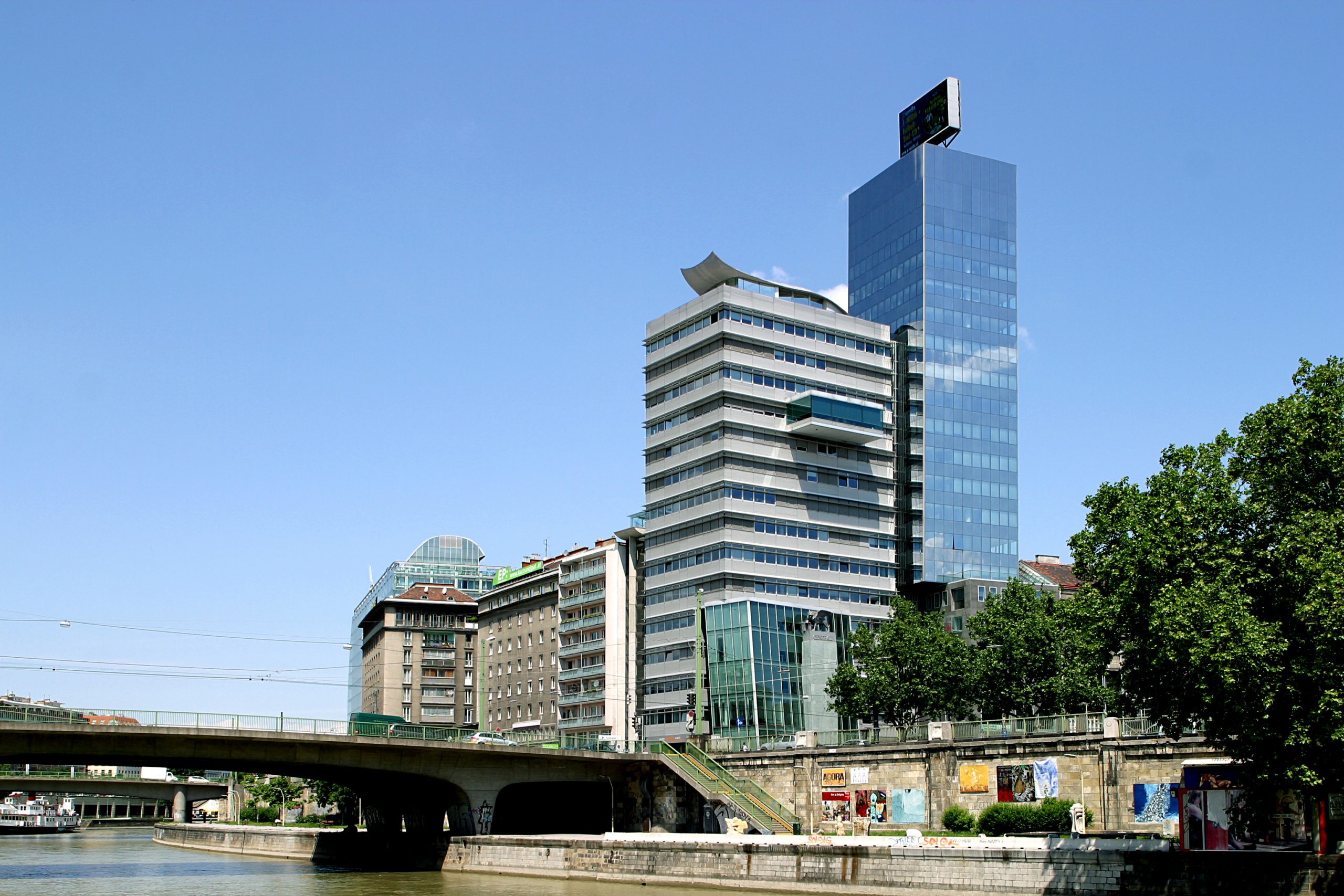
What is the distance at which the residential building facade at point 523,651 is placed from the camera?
518 feet

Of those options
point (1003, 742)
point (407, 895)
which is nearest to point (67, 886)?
point (407, 895)

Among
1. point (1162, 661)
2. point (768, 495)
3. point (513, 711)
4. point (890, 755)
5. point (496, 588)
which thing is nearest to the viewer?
point (1162, 661)

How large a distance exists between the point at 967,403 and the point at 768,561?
1432 inches

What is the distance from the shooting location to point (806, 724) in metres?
116

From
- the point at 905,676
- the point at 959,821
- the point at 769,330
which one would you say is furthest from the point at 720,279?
the point at 959,821

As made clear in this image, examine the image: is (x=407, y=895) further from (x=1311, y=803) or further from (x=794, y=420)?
(x=794, y=420)

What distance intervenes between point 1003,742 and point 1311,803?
24160 millimetres

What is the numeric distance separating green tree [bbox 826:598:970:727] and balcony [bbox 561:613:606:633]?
164ft

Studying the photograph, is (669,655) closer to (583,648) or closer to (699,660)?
(583,648)

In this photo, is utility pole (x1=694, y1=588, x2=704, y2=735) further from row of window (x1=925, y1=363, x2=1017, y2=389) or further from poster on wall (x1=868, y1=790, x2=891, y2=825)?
row of window (x1=925, y1=363, x2=1017, y2=389)

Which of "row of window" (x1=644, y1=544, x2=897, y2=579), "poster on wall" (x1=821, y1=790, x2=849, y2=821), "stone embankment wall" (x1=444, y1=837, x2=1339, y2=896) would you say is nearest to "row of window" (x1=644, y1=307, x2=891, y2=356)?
"row of window" (x1=644, y1=544, x2=897, y2=579)

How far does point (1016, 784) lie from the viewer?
66.4 m

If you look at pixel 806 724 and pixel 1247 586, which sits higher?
pixel 1247 586

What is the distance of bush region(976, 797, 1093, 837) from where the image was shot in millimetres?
62219
